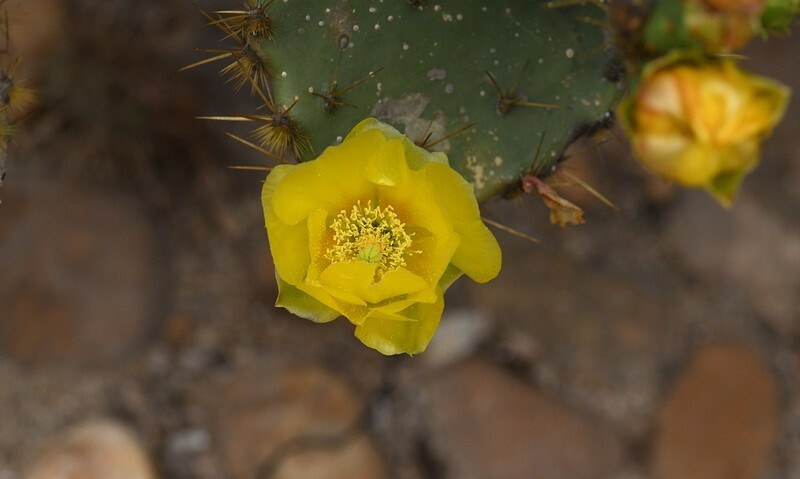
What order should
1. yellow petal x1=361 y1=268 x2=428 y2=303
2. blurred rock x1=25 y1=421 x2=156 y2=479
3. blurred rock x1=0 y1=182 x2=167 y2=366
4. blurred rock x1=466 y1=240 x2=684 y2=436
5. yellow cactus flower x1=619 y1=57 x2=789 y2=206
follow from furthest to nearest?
blurred rock x1=466 y1=240 x2=684 y2=436 → blurred rock x1=0 y1=182 x2=167 y2=366 → blurred rock x1=25 y1=421 x2=156 y2=479 → yellow petal x1=361 y1=268 x2=428 y2=303 → yellow cactus flower x1=619 y1=57 x2=789 y2=206

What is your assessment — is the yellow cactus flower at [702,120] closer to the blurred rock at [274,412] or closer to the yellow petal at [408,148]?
the yellow petal at [408,148]

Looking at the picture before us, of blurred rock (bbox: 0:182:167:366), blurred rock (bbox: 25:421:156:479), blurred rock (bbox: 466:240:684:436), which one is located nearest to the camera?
blurred rock (bbox: 25:421:156:479)

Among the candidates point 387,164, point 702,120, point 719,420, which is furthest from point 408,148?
point 719,420

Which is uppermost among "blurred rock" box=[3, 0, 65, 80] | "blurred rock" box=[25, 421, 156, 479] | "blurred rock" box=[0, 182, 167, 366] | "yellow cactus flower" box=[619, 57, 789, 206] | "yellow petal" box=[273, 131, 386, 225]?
"yellow cactus flower" box=[619, 57, 789, 206]

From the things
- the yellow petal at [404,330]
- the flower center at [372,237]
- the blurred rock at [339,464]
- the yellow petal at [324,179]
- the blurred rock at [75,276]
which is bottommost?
the blurred rock at [339,464]

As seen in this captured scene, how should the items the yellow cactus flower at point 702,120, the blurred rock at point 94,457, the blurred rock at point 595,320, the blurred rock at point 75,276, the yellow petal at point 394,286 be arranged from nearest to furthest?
the yellow cactus flower at point 702,120, the yellow petal at point 394,286, the blurred rock at point 94,457, the blurred rock at point 75,276, the blurred rock at point 595,320

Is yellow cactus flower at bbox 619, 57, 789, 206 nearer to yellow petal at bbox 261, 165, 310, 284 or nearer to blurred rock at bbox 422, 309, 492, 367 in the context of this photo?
yellow petal at bbox 261, 165, 310, 284

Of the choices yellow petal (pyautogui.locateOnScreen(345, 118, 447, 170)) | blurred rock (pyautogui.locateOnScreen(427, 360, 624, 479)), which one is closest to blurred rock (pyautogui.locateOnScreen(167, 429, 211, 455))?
blurred rock (pyautogui.locateOnScreen(427, 360, 624, 479))

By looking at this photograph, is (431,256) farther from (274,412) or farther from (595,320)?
(595,320)

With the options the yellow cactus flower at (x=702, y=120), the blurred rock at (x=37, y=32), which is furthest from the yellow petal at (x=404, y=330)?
the blurred rock at (x=37, y=32)
